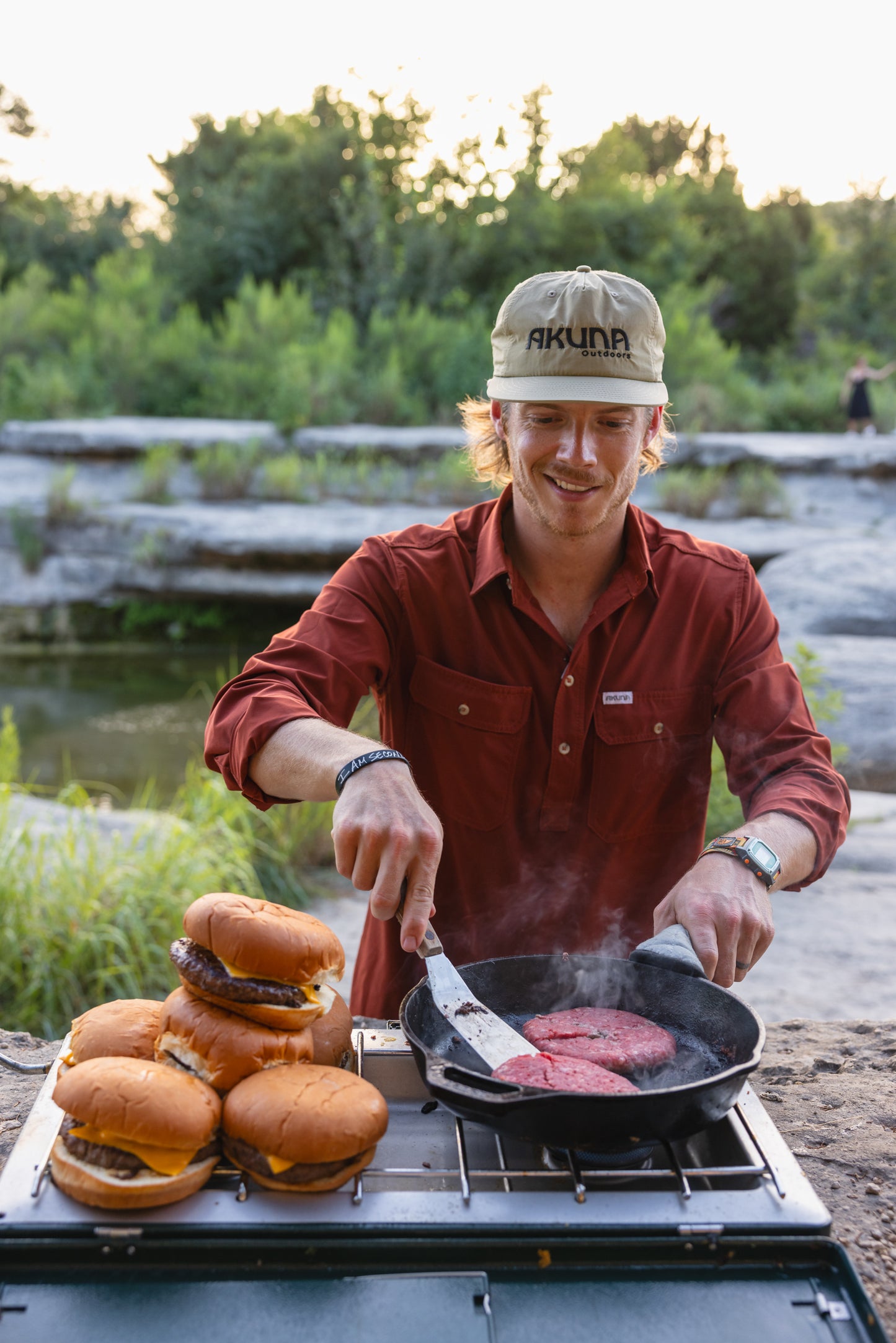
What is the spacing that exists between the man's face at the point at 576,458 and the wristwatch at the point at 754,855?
2.60ft

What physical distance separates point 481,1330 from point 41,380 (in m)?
14.9

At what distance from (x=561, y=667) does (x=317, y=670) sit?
0.56m

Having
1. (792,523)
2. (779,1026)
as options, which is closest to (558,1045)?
(779,1026)

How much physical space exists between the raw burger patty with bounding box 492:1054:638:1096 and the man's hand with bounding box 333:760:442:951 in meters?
0.22

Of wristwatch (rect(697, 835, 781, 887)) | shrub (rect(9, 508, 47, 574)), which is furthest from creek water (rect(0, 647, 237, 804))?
wristwatch (rect(697, 835, 781, 887))

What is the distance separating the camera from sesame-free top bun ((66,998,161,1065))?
141 cm

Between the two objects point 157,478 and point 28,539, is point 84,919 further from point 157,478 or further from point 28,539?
point 157,478

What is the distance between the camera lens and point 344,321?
1650cm

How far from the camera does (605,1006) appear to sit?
5.58 ft

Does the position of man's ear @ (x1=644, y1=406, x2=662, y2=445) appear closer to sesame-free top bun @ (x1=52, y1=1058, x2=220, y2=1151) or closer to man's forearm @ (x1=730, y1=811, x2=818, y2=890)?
man's forearm @ (x1=730, y1=811, x2=818, y2=890)

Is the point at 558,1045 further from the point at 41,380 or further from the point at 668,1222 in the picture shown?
the point at 41,380

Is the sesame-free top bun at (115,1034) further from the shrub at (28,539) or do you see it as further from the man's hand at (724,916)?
the shrub at (28,539)

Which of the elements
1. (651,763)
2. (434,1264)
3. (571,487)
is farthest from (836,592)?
(434,1264)

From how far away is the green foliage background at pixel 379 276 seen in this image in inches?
598
